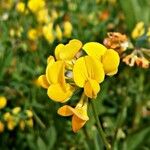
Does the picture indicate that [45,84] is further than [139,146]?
No

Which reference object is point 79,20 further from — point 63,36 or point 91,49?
point 91,49

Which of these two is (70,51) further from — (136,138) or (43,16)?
(43,16)

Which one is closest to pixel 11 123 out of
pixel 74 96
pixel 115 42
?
pixel 74 96

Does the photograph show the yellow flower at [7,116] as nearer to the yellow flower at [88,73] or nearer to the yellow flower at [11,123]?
the yellow flower at [11,123]

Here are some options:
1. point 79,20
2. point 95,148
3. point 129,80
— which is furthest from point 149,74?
point 95,148

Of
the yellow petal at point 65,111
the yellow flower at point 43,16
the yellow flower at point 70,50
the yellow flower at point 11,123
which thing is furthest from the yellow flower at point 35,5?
the yellow petal at point 65,111
